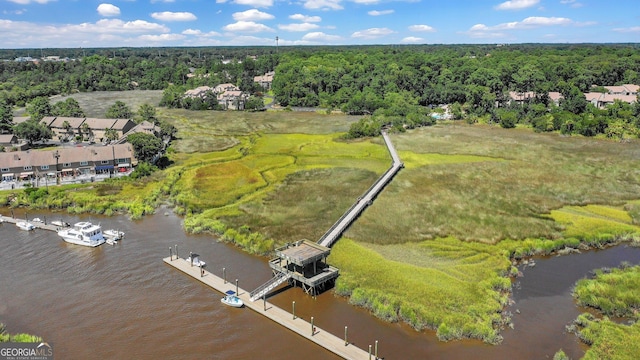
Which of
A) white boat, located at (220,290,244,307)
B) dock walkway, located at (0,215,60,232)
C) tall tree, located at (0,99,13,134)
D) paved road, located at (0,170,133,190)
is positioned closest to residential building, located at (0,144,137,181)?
paved road, located at (0,170,133,190)

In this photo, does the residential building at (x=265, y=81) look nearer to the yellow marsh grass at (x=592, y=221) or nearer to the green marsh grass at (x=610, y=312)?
the yellow marsh grass at (x=592, y=221)

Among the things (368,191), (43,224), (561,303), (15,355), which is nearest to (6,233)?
(43,224)

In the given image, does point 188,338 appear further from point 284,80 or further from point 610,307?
point 284,80

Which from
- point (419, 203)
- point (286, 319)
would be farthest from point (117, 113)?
point (286, 319)

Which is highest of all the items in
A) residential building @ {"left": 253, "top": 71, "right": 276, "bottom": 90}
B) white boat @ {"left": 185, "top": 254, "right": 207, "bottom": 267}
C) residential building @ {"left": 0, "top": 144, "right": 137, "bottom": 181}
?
residential building @ {"left": 253, "top": 71, "right": 276, "bottom": 90}

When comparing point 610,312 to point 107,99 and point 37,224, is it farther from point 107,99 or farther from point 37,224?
point 107,99

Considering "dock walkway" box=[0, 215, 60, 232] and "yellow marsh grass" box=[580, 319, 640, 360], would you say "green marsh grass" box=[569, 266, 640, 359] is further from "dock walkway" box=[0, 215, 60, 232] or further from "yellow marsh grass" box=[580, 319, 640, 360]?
"dock walkway" box=[0, 215, 60, 232]
